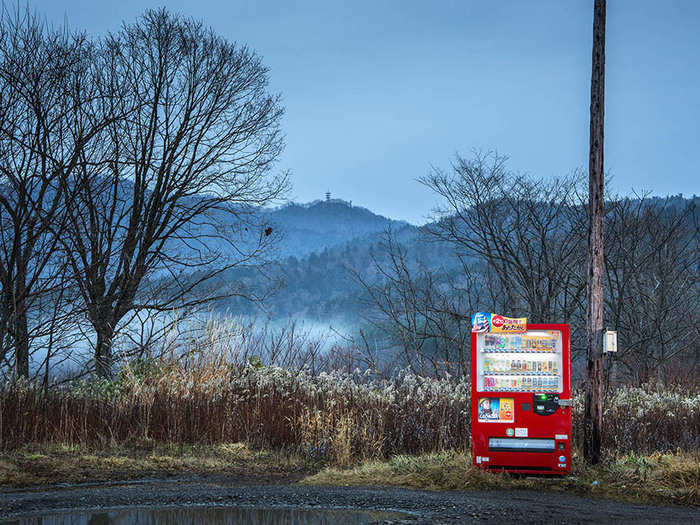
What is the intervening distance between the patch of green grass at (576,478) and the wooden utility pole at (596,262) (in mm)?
494

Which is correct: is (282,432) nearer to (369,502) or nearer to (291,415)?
(291,415)

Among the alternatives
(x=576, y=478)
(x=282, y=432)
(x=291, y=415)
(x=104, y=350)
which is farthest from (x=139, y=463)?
(x=104, y=350)

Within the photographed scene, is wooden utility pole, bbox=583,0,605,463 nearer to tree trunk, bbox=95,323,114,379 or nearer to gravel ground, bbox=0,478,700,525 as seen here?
gravel ground, bbox=0,478,700,525

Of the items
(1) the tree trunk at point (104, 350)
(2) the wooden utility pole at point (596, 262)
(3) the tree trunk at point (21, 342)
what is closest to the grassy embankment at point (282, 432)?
(2) the wooden utility pole at point (596, 262)

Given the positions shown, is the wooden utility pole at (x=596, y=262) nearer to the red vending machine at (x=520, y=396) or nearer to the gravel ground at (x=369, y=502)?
the red vending machine at (x=520, y=396)

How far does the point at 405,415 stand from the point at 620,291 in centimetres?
1637

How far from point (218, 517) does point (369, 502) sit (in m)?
1.82

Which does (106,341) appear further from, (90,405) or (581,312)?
(581,312)

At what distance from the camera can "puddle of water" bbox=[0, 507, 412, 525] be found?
7.76 m

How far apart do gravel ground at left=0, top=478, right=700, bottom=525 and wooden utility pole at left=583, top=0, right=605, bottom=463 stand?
1.51m

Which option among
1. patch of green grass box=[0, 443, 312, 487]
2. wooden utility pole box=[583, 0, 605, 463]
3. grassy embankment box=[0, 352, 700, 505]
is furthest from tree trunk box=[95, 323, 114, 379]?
wooden utility pole box=[583, 0, 605, 463]

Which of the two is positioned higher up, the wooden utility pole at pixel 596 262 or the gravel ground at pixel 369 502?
the wooden utility pole at pixel 596 262

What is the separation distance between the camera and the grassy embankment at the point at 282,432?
10.1 m

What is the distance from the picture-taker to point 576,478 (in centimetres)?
962
